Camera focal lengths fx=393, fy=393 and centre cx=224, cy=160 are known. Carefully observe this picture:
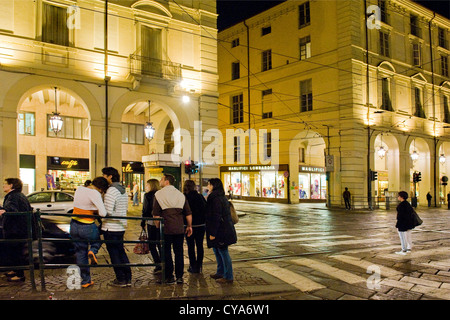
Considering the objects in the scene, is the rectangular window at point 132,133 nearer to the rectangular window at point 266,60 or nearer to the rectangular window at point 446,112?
the rectangular window at point 266,60

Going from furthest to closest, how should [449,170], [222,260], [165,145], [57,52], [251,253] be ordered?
1. [449,170]
2. [165,145]
3. [57,52]
4. [251,253]
5. [222,260]

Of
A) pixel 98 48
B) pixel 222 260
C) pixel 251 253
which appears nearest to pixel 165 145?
pixel 98 48

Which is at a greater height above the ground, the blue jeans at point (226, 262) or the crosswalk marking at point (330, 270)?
the blue jeans at point (226, 262)

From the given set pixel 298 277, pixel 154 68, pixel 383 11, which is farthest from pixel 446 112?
pixel 298 277

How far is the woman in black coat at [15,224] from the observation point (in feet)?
21.1

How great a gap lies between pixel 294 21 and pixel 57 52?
21.2 metres

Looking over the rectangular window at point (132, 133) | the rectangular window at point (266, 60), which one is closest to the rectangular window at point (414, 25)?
the rectangular window at point (266, 60)

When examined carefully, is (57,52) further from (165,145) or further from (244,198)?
(244,198)

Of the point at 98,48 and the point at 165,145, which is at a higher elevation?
the point at 98,48

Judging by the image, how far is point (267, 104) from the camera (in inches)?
1361

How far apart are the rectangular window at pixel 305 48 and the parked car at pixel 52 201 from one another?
22.7 meters

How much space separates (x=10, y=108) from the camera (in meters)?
16.3

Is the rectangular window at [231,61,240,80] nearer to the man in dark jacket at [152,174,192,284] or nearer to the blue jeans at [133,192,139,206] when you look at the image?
the blue jeans at [133,192,139,206]

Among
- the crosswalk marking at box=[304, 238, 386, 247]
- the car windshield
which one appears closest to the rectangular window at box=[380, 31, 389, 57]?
the crosswalk marking at box=[304, 238, 386, 247]
